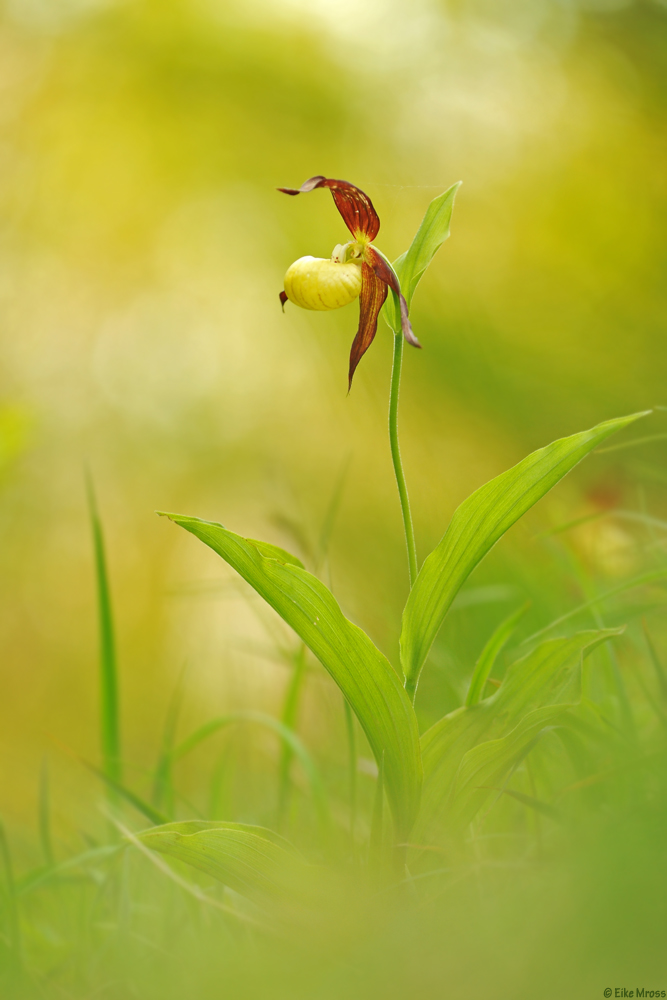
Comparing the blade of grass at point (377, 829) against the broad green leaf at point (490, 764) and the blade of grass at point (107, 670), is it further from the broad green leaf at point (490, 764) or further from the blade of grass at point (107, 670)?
the blade of grass at point (107, 670)

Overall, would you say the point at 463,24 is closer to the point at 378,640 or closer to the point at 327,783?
the point at 378,640

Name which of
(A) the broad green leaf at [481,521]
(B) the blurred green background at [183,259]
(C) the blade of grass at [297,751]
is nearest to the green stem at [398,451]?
(A) the broad green leaf at [481,521]

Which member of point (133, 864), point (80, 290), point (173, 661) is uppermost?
point (80, 290)

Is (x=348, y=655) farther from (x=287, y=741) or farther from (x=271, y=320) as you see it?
(x=271, y=320)

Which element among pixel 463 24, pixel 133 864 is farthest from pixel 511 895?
pixel 463 24

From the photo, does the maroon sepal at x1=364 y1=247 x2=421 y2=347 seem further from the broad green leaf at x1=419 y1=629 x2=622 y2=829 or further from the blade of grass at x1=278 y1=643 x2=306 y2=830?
the blade of grass at x1=278 y1=643 x2=306 y2=830

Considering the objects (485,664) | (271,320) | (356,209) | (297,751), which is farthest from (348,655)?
(271,320)
